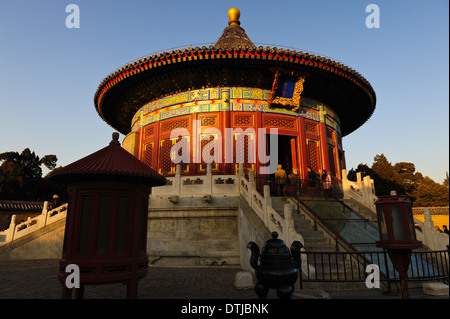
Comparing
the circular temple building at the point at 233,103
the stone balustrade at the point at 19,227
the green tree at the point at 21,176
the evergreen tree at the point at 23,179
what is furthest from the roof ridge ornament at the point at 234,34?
the green tree at the point at 21,176

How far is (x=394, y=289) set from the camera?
5.64m

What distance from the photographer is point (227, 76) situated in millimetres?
13320

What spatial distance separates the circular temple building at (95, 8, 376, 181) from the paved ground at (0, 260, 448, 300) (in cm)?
572

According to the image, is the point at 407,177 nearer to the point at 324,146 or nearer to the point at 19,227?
the point at 324,146

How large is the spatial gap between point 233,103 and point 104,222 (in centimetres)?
979

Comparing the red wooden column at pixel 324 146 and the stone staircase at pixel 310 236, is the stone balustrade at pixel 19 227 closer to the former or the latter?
the stone staircase at pixel 310 236

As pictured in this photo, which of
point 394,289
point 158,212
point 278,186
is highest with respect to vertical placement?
point 278,186

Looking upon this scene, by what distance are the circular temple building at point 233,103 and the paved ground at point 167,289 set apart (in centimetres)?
572

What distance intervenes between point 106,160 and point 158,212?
18.9 ft

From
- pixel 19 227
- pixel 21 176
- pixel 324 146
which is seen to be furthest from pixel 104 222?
pixel 21 176

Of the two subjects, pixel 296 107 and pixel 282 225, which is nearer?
pixel 282 225

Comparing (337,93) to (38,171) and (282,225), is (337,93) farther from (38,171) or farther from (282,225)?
(38,171)
